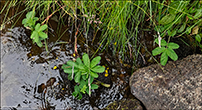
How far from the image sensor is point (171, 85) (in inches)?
70.2

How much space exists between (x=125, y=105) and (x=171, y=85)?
Answer: 1.76 feet


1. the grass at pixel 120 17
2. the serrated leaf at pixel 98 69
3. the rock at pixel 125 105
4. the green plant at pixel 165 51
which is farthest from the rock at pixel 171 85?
the serrated leaf at pixel 98 69

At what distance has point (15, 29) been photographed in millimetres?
2170

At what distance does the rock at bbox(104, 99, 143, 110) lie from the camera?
6.31 ft

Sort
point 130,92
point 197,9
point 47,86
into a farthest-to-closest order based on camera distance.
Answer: point 130,92 < point 47,86 < point 197,9

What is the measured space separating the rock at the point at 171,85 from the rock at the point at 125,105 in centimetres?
7

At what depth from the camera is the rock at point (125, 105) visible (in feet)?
6.31

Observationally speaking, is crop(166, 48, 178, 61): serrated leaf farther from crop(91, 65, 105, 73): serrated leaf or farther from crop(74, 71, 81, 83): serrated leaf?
crop(74, 71, 81, 83): serrated leaf

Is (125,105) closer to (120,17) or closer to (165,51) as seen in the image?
(165,51)

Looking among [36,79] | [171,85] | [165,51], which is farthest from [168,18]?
[36,79]

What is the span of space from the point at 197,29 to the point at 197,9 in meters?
0.28

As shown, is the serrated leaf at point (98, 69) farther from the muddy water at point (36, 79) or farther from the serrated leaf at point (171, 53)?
the serrated leaf at point (171, 53)

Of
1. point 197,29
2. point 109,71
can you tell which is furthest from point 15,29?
point 197,29

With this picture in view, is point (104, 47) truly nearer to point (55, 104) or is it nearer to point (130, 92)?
point (130, 92)
